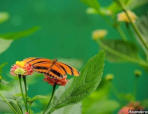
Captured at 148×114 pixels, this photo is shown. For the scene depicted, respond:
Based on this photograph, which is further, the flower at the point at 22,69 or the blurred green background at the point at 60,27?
the blurred green background at the point at 60,27

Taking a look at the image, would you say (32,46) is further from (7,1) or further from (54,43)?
(7,1)

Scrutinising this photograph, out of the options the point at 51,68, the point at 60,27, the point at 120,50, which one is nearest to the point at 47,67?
the point at 51,68

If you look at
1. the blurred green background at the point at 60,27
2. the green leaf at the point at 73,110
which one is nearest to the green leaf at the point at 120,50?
the green leaf at the point at 73,110

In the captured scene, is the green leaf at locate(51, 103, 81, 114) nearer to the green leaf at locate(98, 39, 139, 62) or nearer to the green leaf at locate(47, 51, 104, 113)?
the green leaf at locate(47, 51, 104, 113)

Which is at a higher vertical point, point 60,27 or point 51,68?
point 60,27

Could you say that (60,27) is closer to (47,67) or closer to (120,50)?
(120,50)

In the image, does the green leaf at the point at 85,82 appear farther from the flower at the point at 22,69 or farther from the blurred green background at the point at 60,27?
the blurred green background at the point at 60,27
